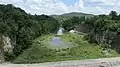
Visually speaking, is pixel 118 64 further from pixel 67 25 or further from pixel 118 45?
pixel 67 25

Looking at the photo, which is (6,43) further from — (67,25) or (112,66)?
(67,25)

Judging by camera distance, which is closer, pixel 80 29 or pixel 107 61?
pixel 107 61

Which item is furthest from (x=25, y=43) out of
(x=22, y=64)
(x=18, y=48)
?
(x=22, y=64)

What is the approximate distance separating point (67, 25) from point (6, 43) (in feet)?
352

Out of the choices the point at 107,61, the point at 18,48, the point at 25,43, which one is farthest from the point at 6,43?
the point at 107,61

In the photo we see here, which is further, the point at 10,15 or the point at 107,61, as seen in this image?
the point at 10,15

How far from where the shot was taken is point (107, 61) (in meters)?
33.6

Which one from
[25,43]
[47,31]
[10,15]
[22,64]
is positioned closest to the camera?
[22,64]

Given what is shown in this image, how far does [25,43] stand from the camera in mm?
68688

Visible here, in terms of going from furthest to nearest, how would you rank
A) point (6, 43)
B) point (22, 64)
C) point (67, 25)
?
point (67, 25) → point (6, 43) → point (22, 64)

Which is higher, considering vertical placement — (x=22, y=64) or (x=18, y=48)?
(x=22, y=64)

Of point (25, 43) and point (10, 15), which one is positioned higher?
point (10, 15)

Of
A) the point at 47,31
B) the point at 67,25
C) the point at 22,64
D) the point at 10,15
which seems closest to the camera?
the point at 22,64

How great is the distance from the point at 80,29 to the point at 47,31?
16870mm
